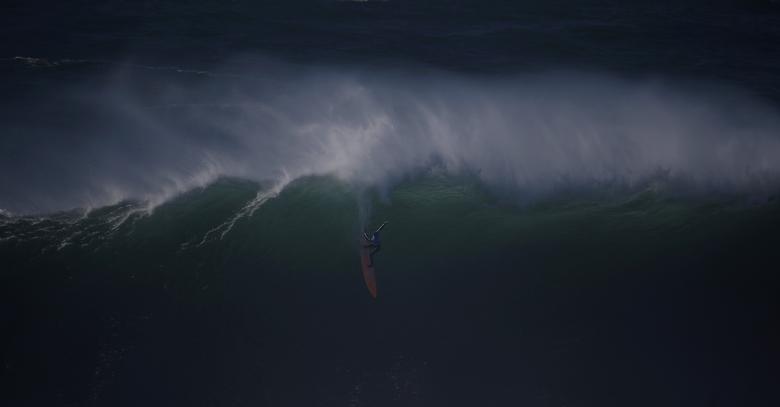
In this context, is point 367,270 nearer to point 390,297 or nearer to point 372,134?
point 390,297

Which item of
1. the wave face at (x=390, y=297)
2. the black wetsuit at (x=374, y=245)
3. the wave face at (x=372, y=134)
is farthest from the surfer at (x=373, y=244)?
the wave face at (x=372, y=134)

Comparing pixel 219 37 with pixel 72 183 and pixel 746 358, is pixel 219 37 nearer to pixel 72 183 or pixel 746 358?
pixel 72 183

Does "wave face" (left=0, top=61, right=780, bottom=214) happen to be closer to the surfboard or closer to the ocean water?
the ocean water

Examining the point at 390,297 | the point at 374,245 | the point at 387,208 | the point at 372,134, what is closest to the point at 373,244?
the point at 374,245

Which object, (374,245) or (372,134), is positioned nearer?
(374,245)

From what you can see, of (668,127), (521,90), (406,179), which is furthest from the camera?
(521,90)

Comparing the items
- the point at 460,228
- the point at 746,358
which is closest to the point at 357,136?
the point at 460,228

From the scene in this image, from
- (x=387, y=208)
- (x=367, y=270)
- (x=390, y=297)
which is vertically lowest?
(x=390, y=297)
